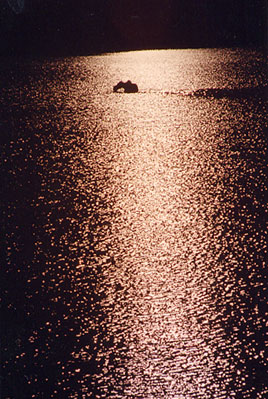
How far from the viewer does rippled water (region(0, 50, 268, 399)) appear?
1.70m

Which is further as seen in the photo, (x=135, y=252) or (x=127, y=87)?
(x=127, y=87)

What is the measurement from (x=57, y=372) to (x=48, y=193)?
153cm

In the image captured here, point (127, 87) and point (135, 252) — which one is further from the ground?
point (127, 87)

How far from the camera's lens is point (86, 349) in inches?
70.9

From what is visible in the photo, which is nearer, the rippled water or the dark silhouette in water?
the rippled water

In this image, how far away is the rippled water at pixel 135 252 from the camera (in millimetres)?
1703

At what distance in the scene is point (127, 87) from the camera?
613 centimetres

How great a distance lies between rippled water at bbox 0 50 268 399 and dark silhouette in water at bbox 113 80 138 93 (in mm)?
898

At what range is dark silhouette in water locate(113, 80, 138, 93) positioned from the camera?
6077mm

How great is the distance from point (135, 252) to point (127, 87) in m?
3.85

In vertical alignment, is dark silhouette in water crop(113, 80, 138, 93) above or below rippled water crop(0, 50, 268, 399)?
above

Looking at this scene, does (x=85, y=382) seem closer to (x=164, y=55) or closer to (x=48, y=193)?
(x=48, y=193)

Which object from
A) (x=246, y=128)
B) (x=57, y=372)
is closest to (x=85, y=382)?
(x=57, y=372)

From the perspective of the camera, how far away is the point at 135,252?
245 centimetres
